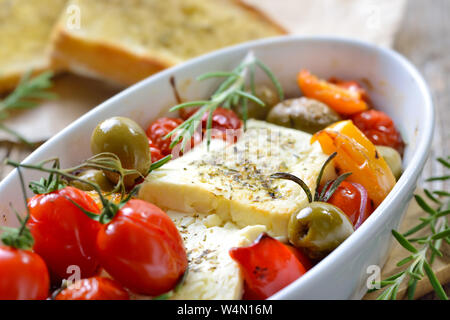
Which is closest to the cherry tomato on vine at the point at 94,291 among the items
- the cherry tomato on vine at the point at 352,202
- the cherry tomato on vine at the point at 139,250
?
the cherry tomato on vine at the point at 139,250

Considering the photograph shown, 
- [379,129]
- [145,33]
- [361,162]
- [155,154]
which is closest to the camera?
[361,162]

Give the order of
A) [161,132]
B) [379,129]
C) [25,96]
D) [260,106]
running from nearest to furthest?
[161,132] → [379,129] → [260,106] → [25,96]

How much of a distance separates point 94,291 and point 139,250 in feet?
0.50

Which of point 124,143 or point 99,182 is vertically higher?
point 124,143

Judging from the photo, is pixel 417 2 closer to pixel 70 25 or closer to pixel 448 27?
pixel 448 27

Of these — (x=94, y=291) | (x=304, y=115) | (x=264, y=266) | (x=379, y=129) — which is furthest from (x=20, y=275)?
(x=379, y=129)

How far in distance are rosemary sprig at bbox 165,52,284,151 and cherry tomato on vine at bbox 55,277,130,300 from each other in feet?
2.04

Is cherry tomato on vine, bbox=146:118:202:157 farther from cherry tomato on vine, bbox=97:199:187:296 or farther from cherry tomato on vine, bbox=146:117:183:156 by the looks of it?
cherry tomato on vine, bbox=97:199:187:296

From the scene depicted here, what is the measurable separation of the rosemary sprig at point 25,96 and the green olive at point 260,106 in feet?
3.17

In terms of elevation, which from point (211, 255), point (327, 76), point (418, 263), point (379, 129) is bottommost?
point (418, 263)

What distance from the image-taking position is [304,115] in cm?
210

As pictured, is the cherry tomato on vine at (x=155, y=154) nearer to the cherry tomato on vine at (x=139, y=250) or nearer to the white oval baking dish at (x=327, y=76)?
the white oval baking dish at (x=327, y=76)

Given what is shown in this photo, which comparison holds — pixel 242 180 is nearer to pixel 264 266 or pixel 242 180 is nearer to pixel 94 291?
pixel 264 266

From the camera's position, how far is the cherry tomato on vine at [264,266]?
1362 millimetres
